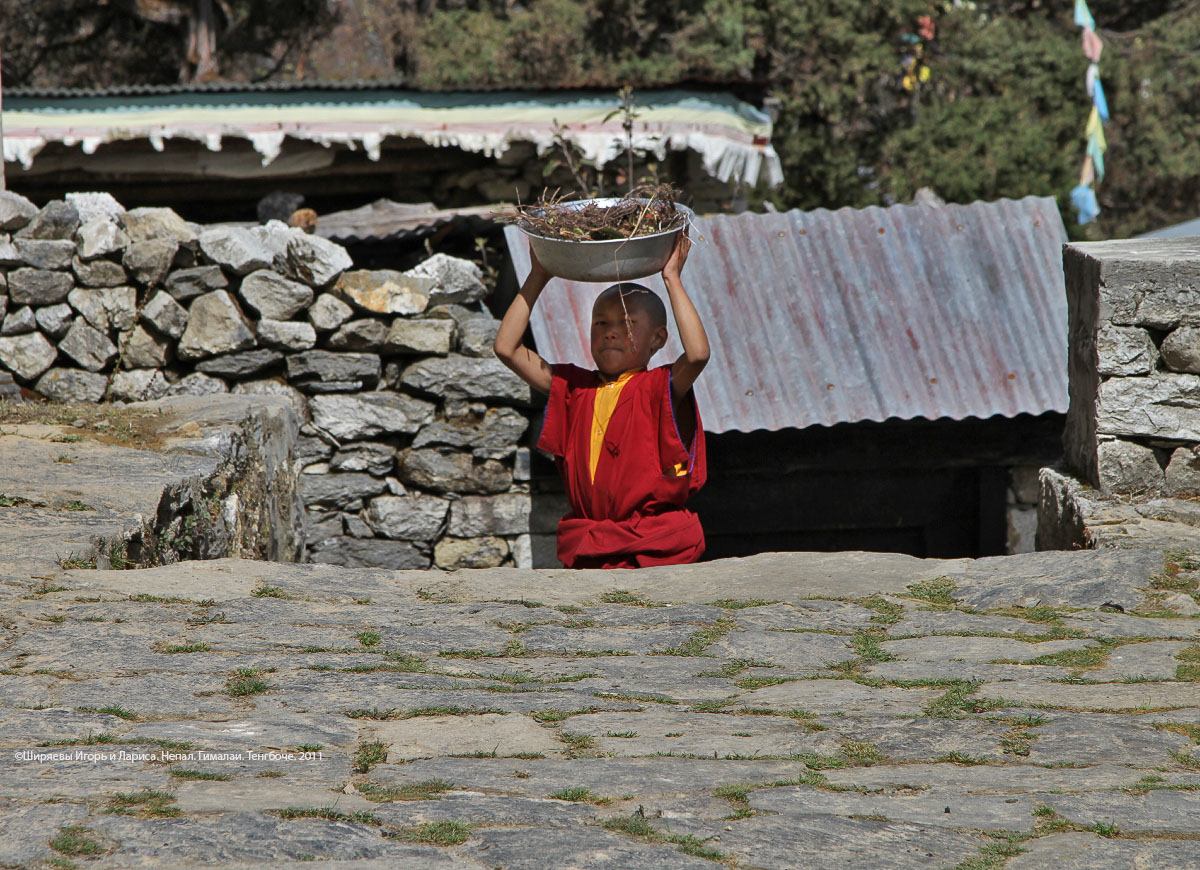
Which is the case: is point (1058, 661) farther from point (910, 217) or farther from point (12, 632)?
point (910, 217)

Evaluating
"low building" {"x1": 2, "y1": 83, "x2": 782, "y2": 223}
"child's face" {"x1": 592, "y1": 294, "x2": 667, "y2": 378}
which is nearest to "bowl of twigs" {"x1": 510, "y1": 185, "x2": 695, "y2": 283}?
"child's face" {"x1": 592, "y1": 294, "x2": 667, "y2": 378}

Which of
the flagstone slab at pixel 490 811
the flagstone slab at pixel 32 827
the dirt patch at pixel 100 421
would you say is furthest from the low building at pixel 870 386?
the flagstone slab at pixel 32 827

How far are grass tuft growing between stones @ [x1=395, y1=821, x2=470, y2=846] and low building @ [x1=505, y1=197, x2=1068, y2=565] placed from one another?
4682 mm

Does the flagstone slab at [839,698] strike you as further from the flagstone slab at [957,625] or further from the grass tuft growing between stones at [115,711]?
the grass tuft growing between stones at [115,711]

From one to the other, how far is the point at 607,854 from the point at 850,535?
545 cm

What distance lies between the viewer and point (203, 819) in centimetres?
197

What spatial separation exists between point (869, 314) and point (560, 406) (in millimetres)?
2998

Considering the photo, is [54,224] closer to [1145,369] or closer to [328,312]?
[328,312]

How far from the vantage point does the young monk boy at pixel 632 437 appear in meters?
4.45

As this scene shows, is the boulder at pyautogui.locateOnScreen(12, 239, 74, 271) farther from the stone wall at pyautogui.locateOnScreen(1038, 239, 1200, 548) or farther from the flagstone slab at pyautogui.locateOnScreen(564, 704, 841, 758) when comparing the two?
the flagstone slab at pyautogui.locateOnScreen(564, 704, 841, 758)

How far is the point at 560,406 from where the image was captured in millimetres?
4676

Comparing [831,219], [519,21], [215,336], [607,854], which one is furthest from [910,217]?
[519,21]

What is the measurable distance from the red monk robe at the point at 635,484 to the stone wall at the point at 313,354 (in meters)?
2.41

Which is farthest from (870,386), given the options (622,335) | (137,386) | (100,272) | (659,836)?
(659,836)
